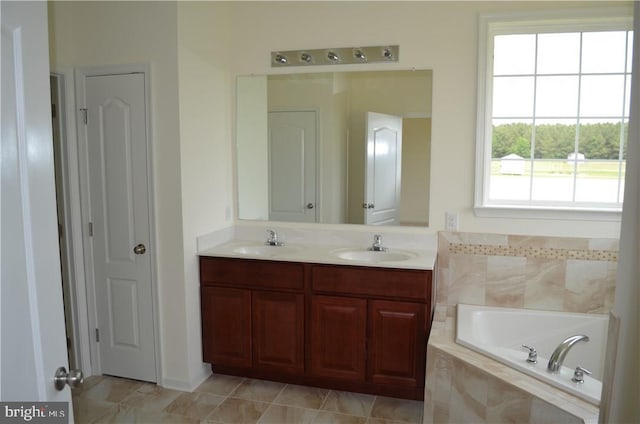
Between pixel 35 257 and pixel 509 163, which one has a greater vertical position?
pixel 509 163

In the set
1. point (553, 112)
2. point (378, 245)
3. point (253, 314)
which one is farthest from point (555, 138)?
point (253, 314)

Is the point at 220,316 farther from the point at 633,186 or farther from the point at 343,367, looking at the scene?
the point at 633,186

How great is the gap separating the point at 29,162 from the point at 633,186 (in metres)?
1.09

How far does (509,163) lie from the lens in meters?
3.21

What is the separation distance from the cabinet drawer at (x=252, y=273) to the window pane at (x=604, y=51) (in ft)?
7.31

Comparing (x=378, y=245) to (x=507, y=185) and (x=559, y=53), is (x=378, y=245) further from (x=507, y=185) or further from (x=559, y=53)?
(x=559, y=53)

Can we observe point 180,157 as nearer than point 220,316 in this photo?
Yes

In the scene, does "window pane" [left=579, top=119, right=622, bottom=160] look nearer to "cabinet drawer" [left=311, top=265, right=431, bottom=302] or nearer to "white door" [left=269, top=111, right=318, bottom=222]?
"cabinet drawer" [left=311, top=265, right=431, bottom=302]

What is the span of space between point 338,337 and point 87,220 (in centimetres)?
182

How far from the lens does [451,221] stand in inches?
128

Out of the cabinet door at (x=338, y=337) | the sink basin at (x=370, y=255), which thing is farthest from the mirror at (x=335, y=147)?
the cabinet door at (x=338, y=337)

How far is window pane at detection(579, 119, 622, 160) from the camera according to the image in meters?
3.02

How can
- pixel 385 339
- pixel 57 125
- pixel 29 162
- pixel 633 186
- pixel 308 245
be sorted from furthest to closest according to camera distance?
pixel 308 245 < pixel 57 125 < pixel 385 339 < pixel 29 162 < pixel 633 186

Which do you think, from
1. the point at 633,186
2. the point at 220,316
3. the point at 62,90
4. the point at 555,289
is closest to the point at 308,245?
the point at 220,316
